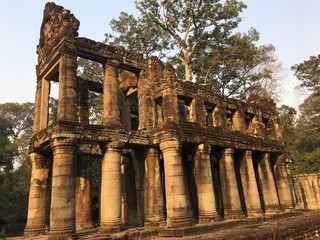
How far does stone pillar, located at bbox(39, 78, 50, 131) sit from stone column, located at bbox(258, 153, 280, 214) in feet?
39.2

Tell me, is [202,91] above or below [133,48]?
below

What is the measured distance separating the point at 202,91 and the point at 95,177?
39.5ft

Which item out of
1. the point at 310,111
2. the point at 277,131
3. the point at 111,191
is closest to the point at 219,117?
the point at 277,131

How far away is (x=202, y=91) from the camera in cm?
1373

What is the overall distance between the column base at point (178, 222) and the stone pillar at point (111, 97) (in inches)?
163

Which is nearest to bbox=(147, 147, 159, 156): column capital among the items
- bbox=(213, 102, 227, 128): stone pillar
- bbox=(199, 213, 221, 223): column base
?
bbox=(199, 213, 221, 223): column base

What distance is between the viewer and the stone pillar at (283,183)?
16.7 metres

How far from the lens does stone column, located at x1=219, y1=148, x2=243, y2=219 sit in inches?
503

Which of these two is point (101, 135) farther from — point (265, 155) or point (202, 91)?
point (265, 155)

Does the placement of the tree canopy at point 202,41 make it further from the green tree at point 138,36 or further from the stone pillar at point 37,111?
the stone pillar at point 37,111

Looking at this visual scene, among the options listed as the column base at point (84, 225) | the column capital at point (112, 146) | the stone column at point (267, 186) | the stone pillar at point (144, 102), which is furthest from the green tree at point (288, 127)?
the column capital at point (112, 146)

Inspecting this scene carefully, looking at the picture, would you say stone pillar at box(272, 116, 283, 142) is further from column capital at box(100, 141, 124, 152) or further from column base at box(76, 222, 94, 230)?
column base at box(76, 222, 94, 230)

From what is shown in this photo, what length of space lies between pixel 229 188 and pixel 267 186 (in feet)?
13.4

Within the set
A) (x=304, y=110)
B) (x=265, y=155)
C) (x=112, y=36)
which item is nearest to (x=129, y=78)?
(x=265, y=155)
